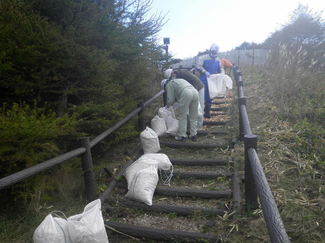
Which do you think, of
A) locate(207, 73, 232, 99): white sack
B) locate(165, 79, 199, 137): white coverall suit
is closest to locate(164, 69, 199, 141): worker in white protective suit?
locate(165, 79, 199, 137): white coverall suit

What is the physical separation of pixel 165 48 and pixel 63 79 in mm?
5568

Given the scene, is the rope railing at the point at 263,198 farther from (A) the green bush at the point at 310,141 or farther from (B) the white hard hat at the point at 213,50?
(B) the white hard hat at the point at 213,50

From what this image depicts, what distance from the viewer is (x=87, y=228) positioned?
248cm

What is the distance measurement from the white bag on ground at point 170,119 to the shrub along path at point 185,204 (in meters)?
0.74

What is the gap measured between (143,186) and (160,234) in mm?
779

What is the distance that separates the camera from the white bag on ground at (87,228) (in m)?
2.45

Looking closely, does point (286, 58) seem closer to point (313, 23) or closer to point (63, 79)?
point (63, 79)

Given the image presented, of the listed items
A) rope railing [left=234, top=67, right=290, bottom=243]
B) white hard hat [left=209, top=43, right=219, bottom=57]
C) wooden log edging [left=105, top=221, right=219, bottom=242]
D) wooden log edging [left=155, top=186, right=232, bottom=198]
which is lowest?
wooden log edging [left=105, top=221, right=219, bottom=242]

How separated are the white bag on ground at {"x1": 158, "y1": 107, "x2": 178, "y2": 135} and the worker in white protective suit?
17cm

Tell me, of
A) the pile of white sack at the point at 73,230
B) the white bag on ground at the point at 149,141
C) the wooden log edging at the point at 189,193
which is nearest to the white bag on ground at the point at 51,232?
the pile of white sack at the point at 73,230

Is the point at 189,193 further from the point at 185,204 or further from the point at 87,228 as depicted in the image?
the point at 87,228

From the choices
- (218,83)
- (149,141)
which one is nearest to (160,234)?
(149,141)

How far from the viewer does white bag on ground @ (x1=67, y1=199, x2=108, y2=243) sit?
2454mm

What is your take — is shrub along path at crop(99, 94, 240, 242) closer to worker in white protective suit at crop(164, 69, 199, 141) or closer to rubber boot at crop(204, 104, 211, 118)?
worker in white protective suit at crop(164, 69, 199, 141)
